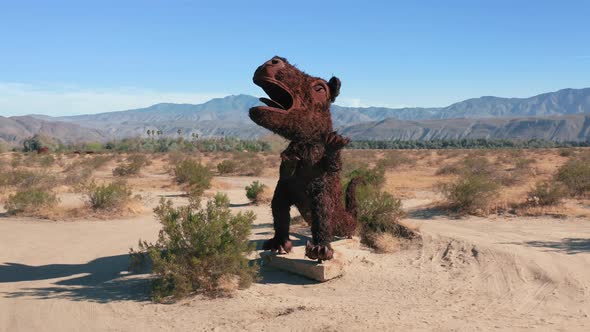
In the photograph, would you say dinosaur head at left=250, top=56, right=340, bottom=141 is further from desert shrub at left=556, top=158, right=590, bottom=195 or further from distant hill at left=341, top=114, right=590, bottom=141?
distant hill at left=341, top=114, right=590, bottom=141

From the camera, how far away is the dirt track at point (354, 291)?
574 centimetres

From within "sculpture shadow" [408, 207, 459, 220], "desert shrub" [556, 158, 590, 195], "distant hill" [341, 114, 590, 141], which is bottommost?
"sculpture shadow" [408, 207, 459, 220]

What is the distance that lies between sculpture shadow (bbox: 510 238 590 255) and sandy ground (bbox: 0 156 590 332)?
19 mm

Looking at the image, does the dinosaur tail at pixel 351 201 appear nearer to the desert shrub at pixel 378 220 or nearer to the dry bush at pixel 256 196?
the desert shrub at pixel 378 220

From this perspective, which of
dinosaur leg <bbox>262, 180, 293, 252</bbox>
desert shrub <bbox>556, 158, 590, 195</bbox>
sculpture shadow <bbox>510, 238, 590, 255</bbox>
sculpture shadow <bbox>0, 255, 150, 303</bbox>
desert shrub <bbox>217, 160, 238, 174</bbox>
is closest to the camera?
sculpture shadow <bbox>0, 255, 150, 303</bbox>

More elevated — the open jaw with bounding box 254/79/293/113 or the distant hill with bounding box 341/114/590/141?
the distant hill with bounding box 341/114/590/141

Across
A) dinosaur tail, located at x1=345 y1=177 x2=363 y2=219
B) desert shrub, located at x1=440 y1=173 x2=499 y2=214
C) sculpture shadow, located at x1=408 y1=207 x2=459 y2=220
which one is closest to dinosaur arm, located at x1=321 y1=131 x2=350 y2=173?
dinosaur tail, located at x1=345 y1=177 x2=363 y2=219

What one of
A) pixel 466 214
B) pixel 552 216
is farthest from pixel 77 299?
pixel 552 216

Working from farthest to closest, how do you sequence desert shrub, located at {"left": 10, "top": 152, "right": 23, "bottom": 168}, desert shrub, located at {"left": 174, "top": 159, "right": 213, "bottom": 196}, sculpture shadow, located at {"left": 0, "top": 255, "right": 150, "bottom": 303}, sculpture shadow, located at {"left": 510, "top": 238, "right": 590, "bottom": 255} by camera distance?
desert shrub, located at {"left": 10, "top": 152, "right": 23, "bottom": 168} < desert shrub, located at {"left": 174, "top": 159, "right": 213, "bottom": 196} < sculpture shadow, located at {"left": 510, "top": 238, "right": 590, "bottom": 255} < sculpture shadow, located at {"left": 0, "top": 255, "right": 150, "bottom": 303}

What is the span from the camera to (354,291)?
7070 mm

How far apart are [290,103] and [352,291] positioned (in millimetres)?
2905

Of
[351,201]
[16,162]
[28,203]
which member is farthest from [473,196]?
[16,162]

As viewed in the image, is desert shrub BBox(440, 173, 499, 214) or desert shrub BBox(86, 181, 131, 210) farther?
desert shrub BBox(440, 173, 499, 214)

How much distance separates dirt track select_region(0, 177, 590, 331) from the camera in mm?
5738
